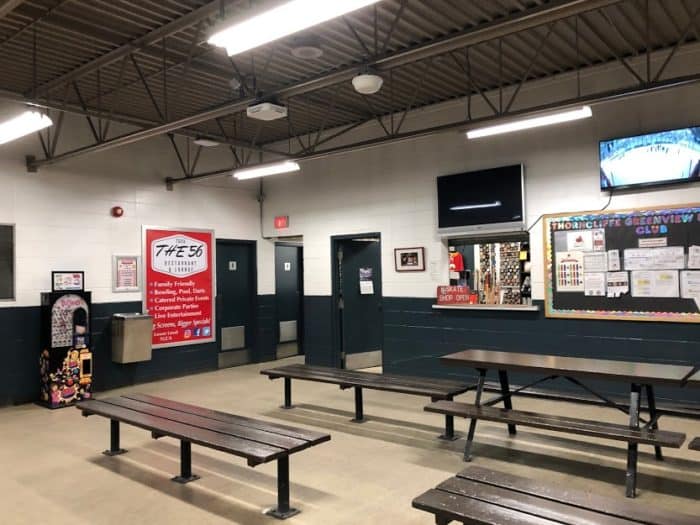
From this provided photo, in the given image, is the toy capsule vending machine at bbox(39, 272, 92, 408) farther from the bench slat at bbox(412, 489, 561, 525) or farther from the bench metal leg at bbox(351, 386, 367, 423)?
the bench slat at bbox(412, 489, 561, 525)

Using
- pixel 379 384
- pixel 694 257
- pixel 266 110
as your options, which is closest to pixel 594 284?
pixel 694 257

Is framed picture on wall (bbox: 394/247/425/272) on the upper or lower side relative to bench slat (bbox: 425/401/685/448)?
upper

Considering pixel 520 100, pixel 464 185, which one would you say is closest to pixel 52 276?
pixel 464 185

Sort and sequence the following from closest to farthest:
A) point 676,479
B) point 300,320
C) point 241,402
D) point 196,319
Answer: point 676,479 → point 241,402 → point 196,319 → point 300,320

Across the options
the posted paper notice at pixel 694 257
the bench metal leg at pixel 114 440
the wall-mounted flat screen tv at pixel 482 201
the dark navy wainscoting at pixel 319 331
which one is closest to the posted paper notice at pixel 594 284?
the posted paper notice at pixel 694 257

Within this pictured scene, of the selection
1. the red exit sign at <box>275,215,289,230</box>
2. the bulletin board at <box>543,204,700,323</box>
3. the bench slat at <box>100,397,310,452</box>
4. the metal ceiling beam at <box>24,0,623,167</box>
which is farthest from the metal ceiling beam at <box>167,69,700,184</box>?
the bench slat at <box>100,397,310,452</box>

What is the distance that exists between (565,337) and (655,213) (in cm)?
158

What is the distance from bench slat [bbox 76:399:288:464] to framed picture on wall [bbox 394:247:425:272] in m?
4.08

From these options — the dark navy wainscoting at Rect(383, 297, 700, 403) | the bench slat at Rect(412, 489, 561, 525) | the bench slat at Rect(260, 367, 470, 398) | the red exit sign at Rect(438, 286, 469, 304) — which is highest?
the red exit sign at Rect(438, 286, 469, 304)

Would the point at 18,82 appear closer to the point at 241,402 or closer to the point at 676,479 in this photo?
the point at 241,402

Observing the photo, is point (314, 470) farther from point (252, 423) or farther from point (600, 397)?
point (600, 397)

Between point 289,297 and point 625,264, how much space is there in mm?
5694

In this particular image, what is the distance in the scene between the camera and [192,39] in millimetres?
5012

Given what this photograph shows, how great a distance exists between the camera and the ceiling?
4.29 meters
